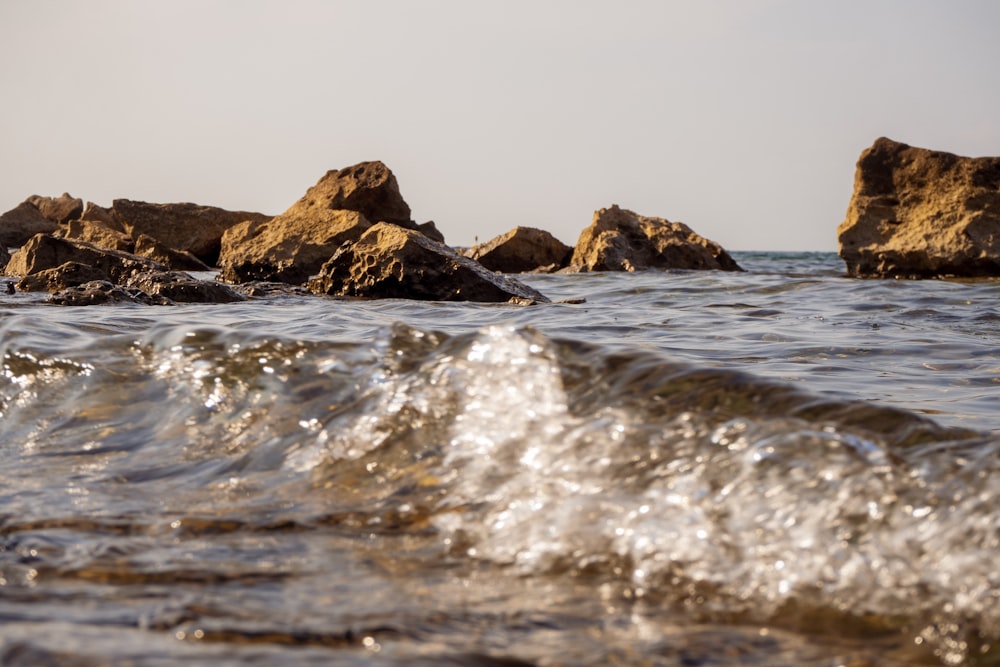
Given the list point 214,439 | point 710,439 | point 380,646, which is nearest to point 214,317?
point 214,439

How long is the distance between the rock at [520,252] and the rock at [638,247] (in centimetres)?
68

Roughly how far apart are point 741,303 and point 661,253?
1001cm

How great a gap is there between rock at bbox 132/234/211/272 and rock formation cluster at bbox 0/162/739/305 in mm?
23

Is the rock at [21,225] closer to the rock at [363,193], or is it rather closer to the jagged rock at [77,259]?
the rock at [363,193]

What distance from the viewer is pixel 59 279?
32.3 feet

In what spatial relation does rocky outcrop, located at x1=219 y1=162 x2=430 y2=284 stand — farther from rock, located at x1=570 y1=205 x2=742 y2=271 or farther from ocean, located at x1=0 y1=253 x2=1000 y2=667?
ocean, located at x1=0 y1=253 x2=1000 y2=667

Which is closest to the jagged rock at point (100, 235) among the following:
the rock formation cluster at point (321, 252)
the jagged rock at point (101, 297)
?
the rock formation cluster at point (321, 252)

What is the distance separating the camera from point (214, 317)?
22.5 ft

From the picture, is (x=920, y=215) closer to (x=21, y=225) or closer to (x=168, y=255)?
(x=168, y=255)

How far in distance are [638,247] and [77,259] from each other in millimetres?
10354

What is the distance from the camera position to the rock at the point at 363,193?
16.2 m

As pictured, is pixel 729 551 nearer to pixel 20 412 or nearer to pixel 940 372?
pixel 20 412

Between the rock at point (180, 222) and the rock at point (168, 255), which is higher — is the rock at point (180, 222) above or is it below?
above

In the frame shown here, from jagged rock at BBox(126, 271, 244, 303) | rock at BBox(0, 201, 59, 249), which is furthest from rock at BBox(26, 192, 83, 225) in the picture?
jagged rock at BBox(126, 271, 244, 303)
